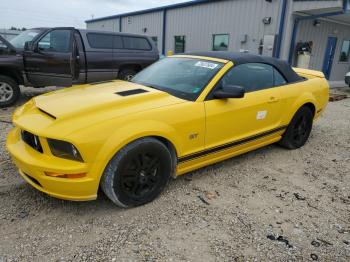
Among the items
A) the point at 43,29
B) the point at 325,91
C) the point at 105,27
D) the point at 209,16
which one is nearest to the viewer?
the point at 325,91

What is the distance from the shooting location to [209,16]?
15156mm

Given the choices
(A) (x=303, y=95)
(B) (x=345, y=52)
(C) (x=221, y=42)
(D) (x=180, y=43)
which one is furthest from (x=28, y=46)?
(B) (x=345, y=52)

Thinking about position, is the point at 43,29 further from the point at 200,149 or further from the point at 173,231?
the point at 173,231

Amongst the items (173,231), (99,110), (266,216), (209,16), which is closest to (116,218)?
(173,231)

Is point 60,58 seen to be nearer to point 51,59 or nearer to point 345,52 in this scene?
point 51,59

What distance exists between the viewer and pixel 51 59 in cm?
727

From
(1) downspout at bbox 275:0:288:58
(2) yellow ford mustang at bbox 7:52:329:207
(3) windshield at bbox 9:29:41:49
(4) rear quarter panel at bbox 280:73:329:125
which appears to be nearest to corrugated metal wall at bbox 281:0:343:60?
(1) downspout at bbox 275:0:288:58

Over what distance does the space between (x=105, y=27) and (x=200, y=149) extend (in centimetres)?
2474

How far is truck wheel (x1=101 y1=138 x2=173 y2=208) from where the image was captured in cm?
275

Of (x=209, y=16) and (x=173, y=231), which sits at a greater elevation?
(x=209, y=16)

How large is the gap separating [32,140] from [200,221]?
1716 mm

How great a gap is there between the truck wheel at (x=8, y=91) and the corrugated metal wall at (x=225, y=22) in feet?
32.2

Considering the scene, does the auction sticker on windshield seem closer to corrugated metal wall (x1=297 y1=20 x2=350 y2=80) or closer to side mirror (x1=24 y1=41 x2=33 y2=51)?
side mirror (x1=24 y1=41 x2=33 y2=51)

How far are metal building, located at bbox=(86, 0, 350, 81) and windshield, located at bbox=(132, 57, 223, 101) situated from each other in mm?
8412
